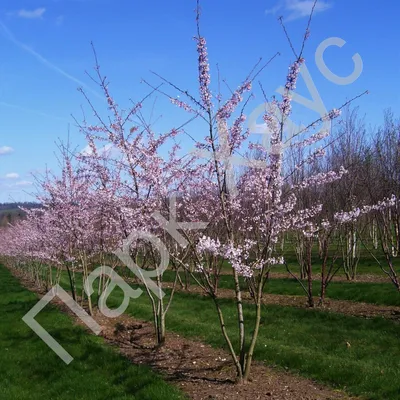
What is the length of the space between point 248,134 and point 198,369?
3.65 metres

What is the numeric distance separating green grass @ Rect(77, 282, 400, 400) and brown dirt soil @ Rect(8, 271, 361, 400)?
0.32 meters

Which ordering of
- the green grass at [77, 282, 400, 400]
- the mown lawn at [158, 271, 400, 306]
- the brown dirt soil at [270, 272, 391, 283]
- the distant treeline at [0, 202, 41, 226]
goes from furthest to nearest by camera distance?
the distant treeline at [0, 202, 41, 226], the brown dirt soil at [270, 272, 391, 283], the mown lawn at [158, 271, 400, 306], the green grass at [77, 282, 400, 400]

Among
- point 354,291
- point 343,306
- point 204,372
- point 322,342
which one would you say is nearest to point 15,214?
point 354,291

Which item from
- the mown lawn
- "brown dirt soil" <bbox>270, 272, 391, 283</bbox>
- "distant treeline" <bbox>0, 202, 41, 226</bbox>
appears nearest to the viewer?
the mown lawn

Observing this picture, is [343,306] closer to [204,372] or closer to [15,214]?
[204,372]

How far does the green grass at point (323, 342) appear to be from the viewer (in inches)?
243

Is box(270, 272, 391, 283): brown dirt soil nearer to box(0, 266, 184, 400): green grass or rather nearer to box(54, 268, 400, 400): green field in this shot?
box(54, 268, 400, 400): green field

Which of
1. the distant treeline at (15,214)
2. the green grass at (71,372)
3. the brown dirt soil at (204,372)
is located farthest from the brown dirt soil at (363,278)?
the distant treeline at (15,214)

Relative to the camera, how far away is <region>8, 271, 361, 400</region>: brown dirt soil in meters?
5.73

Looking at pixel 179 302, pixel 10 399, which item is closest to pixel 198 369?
pixel 10 399

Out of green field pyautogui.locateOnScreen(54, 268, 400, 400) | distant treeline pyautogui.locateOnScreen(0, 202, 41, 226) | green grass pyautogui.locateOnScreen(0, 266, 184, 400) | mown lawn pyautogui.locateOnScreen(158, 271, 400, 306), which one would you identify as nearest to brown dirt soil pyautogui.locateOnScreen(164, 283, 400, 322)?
mown lawn pyautogui.locateOnScreen(158, 271, 400, 306)

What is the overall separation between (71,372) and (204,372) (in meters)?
2.17

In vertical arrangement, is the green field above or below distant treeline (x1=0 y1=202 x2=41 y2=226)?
below

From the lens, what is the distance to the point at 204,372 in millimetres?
6844
